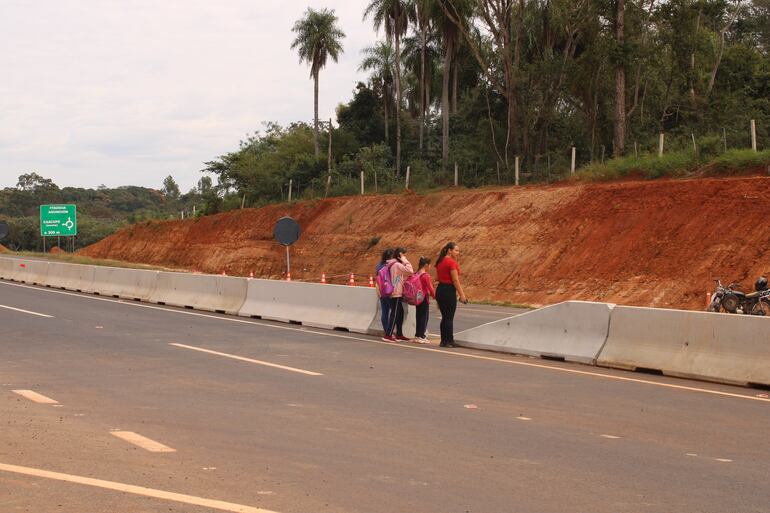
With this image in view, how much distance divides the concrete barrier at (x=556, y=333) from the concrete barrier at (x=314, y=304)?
3.46 meters

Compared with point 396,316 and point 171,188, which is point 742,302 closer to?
point 396,316

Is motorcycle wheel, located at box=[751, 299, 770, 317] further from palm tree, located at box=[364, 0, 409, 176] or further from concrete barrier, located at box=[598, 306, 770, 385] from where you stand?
palm tree, located at box=[364, 0, 409, 176]

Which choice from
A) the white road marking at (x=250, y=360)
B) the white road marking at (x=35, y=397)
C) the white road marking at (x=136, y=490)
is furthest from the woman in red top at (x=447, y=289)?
the white road marking at (x=136, y=490)

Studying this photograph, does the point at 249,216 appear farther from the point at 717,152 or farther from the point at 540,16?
the point at 717,152

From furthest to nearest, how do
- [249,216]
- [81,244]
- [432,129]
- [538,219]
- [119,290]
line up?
[81,244] → [432,129] → [249,216] → [538,219] → [119,290]

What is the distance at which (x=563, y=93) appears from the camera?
50.9 m

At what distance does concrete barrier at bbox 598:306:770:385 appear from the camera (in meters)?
11.9

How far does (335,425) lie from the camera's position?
30.1 feet

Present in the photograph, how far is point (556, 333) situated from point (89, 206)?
5260 inches

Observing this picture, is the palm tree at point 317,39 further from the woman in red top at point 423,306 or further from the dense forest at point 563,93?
the woman in red top at point 423,306

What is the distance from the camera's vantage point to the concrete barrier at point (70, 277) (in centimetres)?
3183

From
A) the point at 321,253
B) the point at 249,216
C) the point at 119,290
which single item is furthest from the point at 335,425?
the point at 249,216

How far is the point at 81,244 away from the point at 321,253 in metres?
57.1

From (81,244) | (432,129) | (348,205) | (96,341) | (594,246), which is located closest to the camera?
(96,341)
